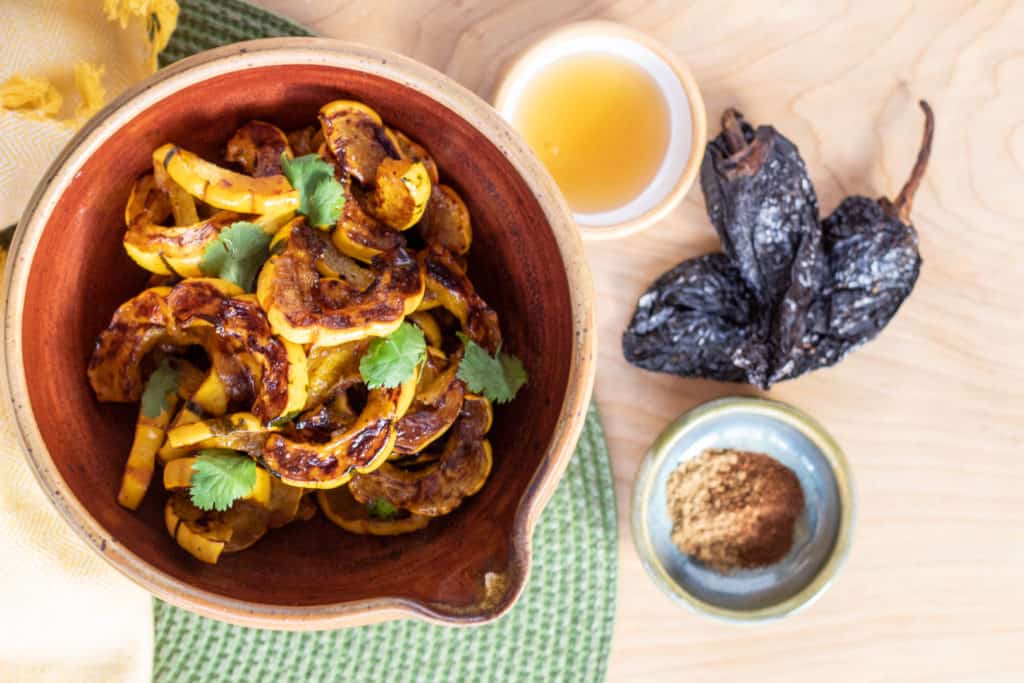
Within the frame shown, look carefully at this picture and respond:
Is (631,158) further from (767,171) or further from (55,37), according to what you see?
(55,37)

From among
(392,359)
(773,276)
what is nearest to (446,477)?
(392,359)

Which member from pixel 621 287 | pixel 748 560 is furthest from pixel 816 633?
pixel 621 287

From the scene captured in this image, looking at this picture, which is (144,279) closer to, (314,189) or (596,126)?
(314,189)

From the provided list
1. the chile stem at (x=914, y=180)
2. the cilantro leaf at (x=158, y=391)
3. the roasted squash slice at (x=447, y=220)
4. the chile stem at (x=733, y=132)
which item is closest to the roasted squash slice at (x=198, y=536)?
the cilantro leaf at (x=158, y=391)

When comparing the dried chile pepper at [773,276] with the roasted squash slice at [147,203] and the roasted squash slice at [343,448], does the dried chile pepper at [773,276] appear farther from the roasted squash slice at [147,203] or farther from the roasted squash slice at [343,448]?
the roasted squash slice at [147,203]

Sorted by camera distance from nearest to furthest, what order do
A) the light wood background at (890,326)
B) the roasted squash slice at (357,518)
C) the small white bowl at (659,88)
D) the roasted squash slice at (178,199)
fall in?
the roasted squash slice at (178,199), the roasted squash slice at (357,518), the small white bowl at (659,88), the light wood background at (890,326)

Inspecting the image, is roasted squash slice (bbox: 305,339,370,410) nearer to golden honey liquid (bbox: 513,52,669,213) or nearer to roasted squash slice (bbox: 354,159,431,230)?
roasted squash slice (bbox: 354,159,431,230)
